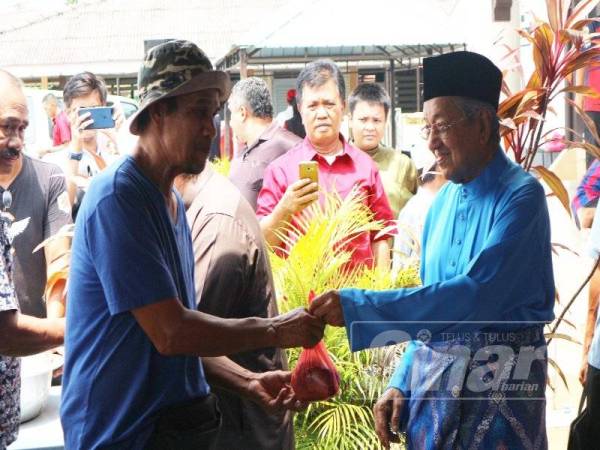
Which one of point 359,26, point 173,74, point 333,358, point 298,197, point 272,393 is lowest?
point 333,358

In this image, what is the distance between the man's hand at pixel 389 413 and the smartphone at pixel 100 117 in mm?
3186

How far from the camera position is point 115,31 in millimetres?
24141

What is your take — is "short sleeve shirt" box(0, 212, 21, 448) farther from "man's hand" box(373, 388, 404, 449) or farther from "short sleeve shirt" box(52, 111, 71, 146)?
"short sleeve shirt" box(52, 111, 71, 146)

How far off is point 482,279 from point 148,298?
3.15 ft

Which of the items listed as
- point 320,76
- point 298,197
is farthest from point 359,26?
point 298,197

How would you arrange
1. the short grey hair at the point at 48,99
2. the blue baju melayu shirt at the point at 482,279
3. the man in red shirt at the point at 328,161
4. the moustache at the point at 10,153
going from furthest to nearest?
the short grey hair at the point at 48,99, the man in red shirt at the point at 328,161, the moustache at the point at 10,153, the blue baju melayu shirt at the point at 482,279

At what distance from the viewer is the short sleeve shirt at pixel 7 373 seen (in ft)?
8.49

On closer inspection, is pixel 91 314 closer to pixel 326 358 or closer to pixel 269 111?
pixel 326 358

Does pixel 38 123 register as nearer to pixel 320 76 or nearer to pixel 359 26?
pixel 359 26

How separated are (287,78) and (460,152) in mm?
8648

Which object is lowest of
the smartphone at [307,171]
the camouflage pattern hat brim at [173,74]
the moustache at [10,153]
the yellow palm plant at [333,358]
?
the yellow palm plant at [333,358]

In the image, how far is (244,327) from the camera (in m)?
2.56

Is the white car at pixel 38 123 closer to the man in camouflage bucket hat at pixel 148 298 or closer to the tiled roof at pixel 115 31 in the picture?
the man in camouflage bucket hat at pixel 148 298

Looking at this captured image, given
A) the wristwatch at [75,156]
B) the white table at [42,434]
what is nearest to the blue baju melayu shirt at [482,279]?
the white table at [42,434]
